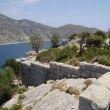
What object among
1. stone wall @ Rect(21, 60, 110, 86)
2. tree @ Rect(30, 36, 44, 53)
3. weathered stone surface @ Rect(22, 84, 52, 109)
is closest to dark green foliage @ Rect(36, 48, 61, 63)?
stone wall @ Rect(21, 60, 110, 86)

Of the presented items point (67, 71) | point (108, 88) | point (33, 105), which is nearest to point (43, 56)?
point (67, 71)

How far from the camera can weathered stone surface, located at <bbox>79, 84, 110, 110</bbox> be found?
575cm

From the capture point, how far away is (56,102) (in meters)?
11.6

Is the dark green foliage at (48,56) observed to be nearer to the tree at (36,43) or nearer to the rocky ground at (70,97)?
the rocky ground at (70,97)

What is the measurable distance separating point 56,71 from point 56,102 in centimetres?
813

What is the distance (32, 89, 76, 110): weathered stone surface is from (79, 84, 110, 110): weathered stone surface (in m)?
4.53

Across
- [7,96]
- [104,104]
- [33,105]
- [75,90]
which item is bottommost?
[7,96]

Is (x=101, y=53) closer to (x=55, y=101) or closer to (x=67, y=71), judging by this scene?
(x=67, y=71)

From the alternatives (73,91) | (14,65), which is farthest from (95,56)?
(14,65)

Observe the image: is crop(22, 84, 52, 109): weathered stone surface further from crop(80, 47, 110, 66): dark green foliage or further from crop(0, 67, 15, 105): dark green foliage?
crop(80, 47, 110, 66): dark green foliage

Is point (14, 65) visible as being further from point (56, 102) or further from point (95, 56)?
point (56, 102)

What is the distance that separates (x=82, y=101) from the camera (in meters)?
5.97

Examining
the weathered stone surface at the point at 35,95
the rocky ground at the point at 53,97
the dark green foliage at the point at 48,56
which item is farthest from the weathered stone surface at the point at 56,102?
the dark green foliage at the point at 48,56

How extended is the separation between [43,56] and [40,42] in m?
23.1
